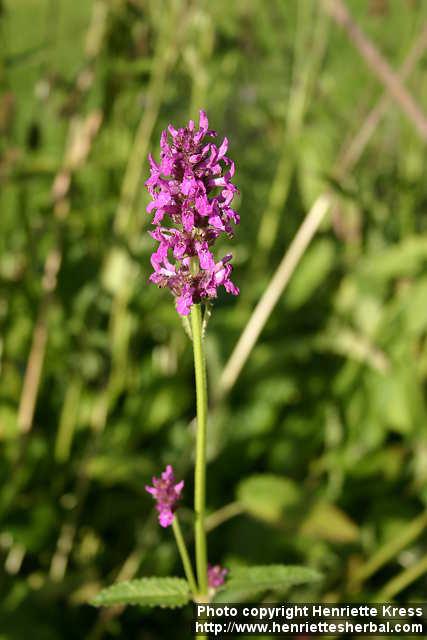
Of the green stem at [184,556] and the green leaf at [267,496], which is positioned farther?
Answer: the green leaf at [267,496]

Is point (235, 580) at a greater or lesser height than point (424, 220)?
lesser

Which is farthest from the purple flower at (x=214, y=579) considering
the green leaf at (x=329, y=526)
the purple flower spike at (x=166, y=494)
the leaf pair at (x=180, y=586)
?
the green leaf at (x=329, y=526)

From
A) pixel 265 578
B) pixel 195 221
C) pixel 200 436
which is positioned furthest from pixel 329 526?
pixel 195 221

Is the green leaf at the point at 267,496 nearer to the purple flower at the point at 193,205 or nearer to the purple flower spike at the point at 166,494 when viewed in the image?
the purple flower spike at the point at 166,494

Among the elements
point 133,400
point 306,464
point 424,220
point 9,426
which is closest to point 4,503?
point 9,426

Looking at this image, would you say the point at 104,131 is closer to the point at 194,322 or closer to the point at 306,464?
the point at 306,464

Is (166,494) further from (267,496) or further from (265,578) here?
(267,496)
